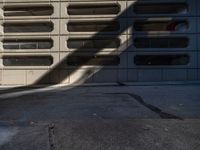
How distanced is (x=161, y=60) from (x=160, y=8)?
7.50 ft

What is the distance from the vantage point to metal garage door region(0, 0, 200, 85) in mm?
15867

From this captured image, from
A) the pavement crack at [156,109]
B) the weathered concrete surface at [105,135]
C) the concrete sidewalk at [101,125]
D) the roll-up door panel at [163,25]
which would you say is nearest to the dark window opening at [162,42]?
the roll-up door panel at [163,25]

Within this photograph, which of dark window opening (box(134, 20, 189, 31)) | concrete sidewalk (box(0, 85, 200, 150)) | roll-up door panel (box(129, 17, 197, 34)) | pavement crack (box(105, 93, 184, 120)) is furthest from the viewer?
dark window opening (box(134, 20, 189, 31))

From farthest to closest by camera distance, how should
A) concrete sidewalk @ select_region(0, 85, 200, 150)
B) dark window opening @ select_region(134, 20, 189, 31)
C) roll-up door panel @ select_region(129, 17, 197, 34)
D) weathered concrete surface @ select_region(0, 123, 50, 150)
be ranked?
dark window opening @ select_region(134, 20, 189, 31)
roll-up door panel @ select_region(129, 17, 197, 34)
concrete sidewalk @ select_region(0, 85, 200, 150)
weathered concrete surface @ select_region(0, 123, 50, 150)

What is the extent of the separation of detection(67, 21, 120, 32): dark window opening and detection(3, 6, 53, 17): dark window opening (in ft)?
3.95

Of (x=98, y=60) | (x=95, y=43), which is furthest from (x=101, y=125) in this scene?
(x=95, y=43)

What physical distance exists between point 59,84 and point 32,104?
6.73m

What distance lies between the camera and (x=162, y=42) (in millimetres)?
15930

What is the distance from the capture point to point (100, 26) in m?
16.0

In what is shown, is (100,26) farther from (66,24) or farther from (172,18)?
(172,18)

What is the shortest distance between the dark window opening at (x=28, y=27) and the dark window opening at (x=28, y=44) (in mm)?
448

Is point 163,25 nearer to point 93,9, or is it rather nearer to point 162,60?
point 162,60

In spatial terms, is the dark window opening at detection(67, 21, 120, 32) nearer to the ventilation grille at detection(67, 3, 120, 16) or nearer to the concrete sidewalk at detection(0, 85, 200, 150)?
the ventilation grille at detection(67, 3, 120, 16)

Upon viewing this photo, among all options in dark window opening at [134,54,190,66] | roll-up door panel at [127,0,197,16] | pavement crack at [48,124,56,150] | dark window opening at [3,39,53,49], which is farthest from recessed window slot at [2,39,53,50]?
pavement crack at [48,124,56,150]
